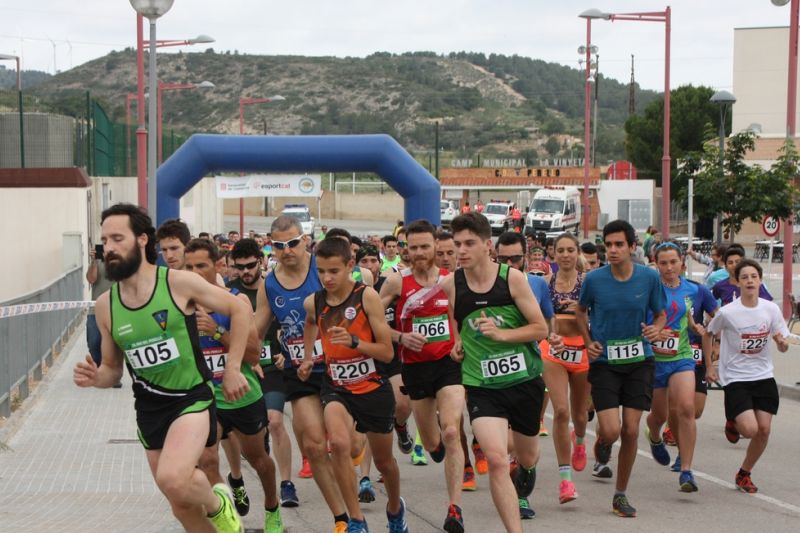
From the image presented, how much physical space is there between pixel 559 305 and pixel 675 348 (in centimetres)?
120

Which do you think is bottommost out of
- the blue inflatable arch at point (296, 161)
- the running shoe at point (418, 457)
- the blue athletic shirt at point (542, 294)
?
the running shoe at point (418, 457)

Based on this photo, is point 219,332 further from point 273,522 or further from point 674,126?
point 674,126

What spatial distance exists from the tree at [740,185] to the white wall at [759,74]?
4570cm

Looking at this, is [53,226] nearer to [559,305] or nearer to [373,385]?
[559,305]

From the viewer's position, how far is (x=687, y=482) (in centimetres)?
943

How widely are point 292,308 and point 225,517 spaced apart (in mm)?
1947

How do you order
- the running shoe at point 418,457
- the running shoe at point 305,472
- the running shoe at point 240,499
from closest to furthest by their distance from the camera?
1. the running shoe at point 240,499
2. the running shoe at point 305,472
3. the running shoe at point 418,457

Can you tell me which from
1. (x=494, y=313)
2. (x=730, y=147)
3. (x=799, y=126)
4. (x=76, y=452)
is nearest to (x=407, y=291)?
(x=494, y=313)

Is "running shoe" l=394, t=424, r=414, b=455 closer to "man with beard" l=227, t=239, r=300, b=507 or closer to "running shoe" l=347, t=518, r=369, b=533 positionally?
"man with beard" l=227, t=239, r=300, b=507

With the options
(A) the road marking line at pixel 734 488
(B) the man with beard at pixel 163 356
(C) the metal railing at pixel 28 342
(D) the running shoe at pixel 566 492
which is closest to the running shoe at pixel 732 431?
(A) the road marking line at pixel 734 488

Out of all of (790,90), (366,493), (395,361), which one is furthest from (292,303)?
(790,90)

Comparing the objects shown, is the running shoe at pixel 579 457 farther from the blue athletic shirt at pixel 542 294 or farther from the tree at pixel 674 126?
the tree at pixel 674 126

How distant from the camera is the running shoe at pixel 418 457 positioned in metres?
10.9

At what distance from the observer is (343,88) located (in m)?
178
